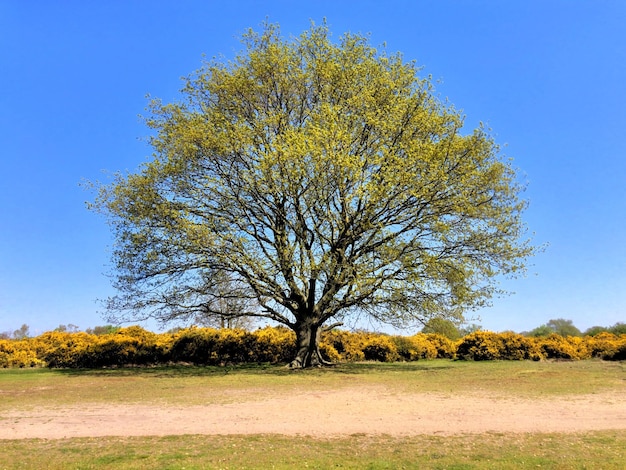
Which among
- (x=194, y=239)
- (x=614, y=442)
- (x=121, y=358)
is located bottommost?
(x=614, y=442)

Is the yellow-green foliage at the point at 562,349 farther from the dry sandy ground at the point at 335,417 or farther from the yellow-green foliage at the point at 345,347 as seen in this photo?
the dry sandy ground at the point at 335,417

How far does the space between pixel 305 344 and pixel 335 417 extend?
12698 millimetres

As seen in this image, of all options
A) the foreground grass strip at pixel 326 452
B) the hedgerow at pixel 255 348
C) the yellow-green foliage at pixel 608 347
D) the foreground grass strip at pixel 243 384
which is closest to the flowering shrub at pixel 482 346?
the hedgerow at pixel 255 348

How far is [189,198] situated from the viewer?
69.7 feet

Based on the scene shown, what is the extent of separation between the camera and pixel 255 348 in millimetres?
27422

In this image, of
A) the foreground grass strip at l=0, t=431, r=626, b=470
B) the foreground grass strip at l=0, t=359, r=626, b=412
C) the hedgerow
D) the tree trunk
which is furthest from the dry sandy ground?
the hedgerow

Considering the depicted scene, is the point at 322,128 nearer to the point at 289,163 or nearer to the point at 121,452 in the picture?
the point at 289,163

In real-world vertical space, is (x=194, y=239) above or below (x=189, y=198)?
below

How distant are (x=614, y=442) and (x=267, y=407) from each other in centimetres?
733

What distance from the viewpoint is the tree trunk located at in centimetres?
2280

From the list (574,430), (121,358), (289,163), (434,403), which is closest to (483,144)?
(289,163)

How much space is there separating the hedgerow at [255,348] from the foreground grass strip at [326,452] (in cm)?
1765

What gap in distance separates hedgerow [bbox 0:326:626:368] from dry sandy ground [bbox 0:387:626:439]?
13949 millimetres

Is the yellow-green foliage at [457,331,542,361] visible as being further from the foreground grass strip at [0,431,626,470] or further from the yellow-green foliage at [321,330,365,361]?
the foreground grass strip at [0,431,626,470]
